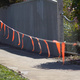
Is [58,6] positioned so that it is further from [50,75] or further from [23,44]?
[50,75]

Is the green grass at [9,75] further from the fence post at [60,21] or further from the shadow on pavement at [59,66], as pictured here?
the fence post at [60,21]

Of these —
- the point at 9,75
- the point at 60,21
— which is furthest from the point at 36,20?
the point at 9,75

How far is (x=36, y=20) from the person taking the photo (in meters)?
15.9

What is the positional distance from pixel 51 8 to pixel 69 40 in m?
2.07

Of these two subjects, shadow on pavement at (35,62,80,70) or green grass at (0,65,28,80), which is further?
shadow on pavement at (35,62,80,70)

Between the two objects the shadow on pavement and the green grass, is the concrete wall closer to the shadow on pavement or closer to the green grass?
the shadow on pavement

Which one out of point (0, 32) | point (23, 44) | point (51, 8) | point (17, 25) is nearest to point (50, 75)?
point (51, 8)

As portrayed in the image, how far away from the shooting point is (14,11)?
18656 mm

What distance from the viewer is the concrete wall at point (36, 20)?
48.5ft

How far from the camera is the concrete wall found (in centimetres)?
1478

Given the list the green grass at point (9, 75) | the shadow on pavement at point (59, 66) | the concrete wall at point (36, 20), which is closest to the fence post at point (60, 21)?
the concrete wall at point (36, 20)

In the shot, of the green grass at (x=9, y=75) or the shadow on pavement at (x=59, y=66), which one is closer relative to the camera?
the green grass at (x=9, y=75)

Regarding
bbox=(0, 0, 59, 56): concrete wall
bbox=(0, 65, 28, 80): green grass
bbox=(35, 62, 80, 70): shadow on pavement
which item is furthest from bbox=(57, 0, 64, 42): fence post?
bbox=(0, 65, 28, 80): green grass

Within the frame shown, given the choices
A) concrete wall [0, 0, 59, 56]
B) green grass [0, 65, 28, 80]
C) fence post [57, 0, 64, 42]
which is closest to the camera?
green grass [0, 65, 28, 80]
